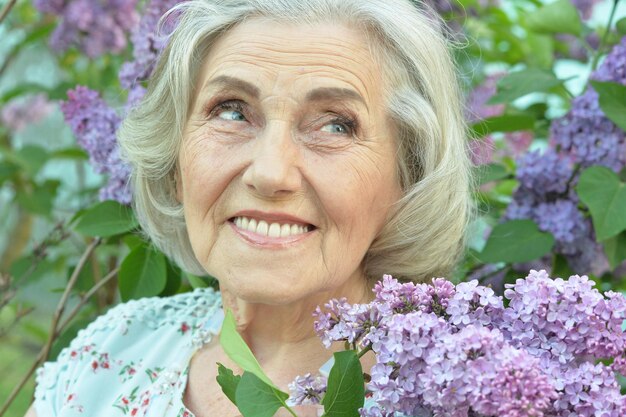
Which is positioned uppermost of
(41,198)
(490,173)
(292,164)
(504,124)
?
(292,164)

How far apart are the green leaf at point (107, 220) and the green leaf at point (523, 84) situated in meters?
0.92

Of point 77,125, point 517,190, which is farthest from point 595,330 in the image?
point 77,125

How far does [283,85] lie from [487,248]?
74cm

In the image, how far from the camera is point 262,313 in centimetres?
194

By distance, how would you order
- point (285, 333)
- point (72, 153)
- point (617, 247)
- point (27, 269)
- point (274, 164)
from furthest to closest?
point (72, 153) → point (27, 269) → point (617, 247) → point (285, 333) → point (274, 164)

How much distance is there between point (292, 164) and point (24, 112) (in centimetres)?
337

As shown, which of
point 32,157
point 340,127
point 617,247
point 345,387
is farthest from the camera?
point 32,157

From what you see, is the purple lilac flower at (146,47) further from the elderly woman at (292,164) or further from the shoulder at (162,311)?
the shoulder at (162,311)

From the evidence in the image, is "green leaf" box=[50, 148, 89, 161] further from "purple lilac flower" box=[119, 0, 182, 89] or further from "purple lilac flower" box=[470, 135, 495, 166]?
"purple lilac flower" box=[470, 135, 495, 166]

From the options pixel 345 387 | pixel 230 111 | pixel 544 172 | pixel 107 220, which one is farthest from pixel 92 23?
pixel 345 387

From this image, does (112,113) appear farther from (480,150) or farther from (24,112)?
(24,112)

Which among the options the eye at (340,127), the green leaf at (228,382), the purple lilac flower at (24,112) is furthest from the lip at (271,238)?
the purple lilac flower at (24,112)

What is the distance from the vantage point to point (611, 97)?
84.0 inches

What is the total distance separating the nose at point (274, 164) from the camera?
1.66 meters
